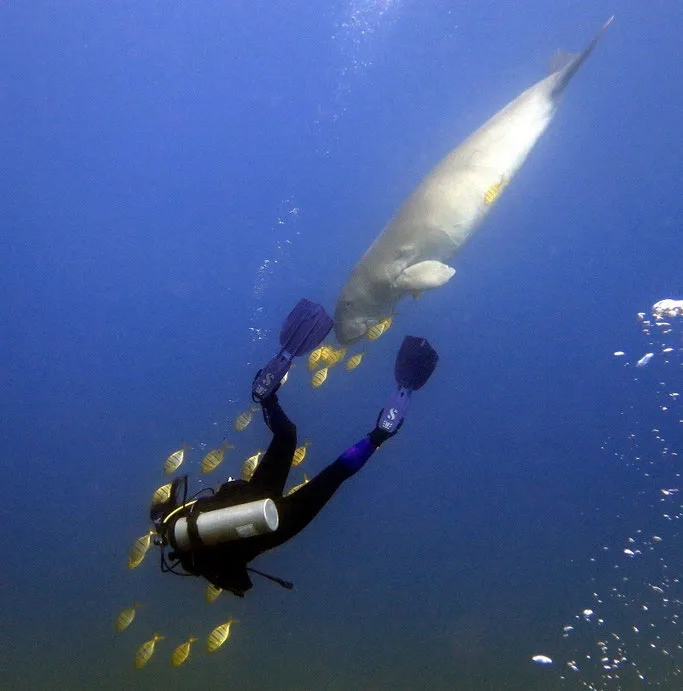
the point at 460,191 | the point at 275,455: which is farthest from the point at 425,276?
the point at 275,455

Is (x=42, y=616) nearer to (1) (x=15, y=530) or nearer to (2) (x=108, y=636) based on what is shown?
(2) (x=108, y=636)

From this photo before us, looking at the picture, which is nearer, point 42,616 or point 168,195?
point 42,616

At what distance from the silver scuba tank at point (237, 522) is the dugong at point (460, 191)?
13.0 feet

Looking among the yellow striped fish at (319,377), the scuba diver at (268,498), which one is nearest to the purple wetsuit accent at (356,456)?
the scuba diver at (268,498)

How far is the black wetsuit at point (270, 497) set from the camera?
3.81 metres

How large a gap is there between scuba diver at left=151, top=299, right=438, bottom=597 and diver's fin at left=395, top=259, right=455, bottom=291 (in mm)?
1291

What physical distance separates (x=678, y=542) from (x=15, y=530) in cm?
3332

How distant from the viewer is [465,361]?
1073 inches

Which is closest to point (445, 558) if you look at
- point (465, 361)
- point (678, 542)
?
point (465, 361)

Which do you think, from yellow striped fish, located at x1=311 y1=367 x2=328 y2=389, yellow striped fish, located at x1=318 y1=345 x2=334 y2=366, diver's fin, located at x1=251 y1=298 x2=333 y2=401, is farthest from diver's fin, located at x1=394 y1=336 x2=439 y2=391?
yellow striped fish, located at x1=311 y1=367 x2=328 y2=389

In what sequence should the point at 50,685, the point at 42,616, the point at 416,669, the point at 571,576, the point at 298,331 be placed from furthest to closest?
the point at 571,576 → the point at 42,616 → the point at 416,669 → the point at 50,685 → the point at 298,331

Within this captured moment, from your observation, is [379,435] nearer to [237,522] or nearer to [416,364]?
[416,364]

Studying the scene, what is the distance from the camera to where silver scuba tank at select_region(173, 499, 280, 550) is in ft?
11.9

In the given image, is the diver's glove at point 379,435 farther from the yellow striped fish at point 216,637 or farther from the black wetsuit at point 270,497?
the yellow striped fish at point 216,637
